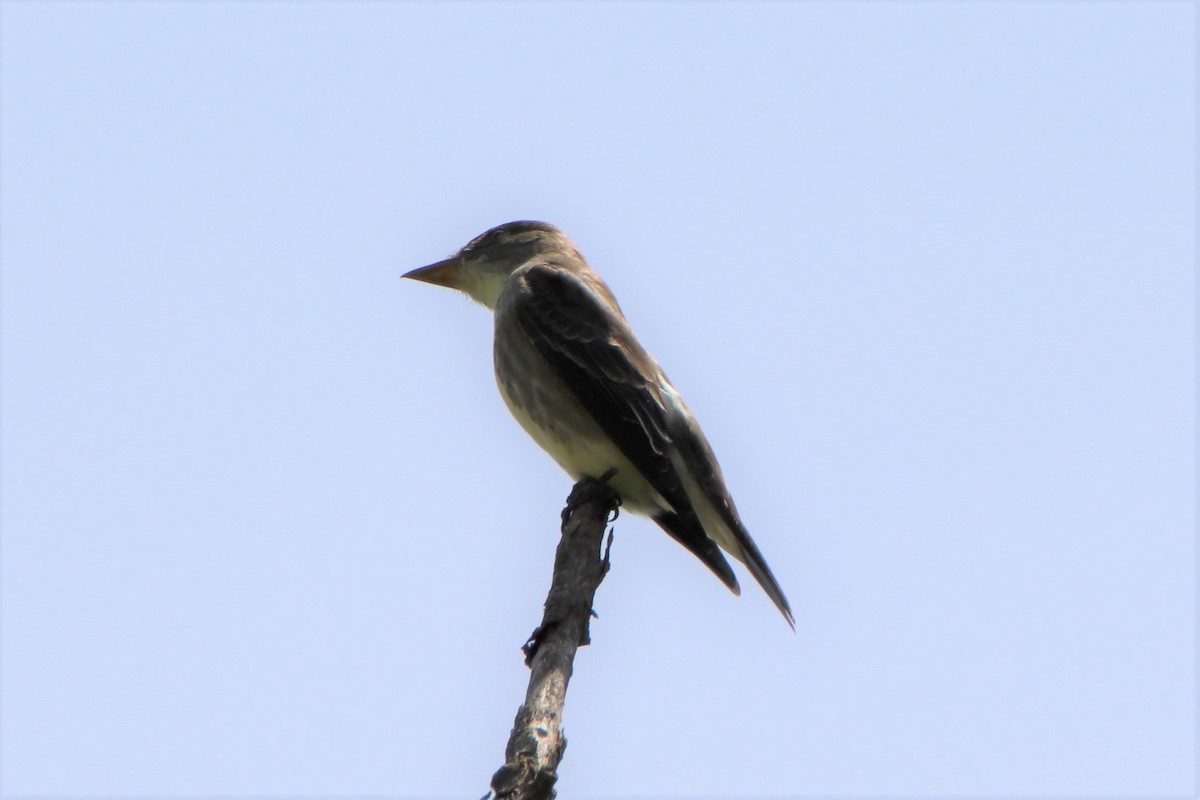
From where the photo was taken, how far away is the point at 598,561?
671 cm

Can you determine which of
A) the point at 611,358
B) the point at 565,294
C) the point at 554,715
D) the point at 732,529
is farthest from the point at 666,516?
the point at 554,715

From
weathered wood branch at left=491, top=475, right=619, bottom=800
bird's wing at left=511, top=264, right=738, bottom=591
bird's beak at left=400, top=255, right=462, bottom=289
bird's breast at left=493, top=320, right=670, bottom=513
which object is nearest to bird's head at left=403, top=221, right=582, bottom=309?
bird's beak at left=400, top=255, right=462, bottom=289

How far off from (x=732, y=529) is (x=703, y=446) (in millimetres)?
556

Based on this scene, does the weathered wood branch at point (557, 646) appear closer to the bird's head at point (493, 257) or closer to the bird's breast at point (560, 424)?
the bird's breast at point (560, 424)

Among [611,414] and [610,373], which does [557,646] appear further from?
[610,373]

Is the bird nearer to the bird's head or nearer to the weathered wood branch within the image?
the weathered wood branch

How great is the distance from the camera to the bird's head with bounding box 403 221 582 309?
10.3 m

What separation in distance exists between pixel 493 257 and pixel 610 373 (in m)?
1.93

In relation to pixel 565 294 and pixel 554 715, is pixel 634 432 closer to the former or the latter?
pixel 565 294

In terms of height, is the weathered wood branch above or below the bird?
below

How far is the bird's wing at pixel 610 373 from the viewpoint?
8.34 meters

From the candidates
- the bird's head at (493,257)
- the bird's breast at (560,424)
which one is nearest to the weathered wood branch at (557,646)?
the bird's breast at (560,424)

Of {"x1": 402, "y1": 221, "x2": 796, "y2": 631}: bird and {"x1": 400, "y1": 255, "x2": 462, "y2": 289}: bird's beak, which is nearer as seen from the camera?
{"x1": 402, "y1": 221, "x2": 796, "y2": 631}: bird

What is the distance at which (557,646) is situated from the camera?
18.9ft
